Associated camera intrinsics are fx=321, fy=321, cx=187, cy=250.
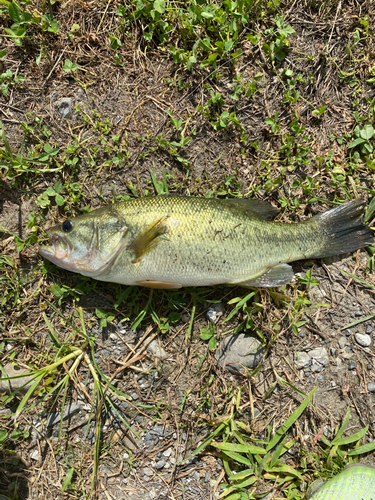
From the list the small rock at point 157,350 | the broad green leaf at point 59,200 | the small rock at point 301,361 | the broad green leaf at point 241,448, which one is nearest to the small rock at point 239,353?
the small rock at point 301,361

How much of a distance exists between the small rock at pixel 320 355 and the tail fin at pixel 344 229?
108cm

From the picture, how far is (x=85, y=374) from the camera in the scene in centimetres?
363

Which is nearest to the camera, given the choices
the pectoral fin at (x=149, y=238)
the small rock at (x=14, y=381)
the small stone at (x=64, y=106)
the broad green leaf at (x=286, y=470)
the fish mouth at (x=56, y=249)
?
the pectoral fin at (x=149, y=238)

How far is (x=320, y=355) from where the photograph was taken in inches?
144

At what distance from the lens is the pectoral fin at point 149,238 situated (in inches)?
126

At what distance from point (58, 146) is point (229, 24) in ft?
8.01

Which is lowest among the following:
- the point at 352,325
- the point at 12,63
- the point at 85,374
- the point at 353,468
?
the point at 85,374

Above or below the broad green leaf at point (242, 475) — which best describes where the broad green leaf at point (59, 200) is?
above

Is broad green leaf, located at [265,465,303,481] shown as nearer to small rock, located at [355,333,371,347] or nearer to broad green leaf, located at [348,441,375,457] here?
broad green leaf, located at [348,441,375,457]

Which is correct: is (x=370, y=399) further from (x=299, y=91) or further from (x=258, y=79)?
(x=258, y=79)

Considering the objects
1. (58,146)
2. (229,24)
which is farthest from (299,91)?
(58,146)

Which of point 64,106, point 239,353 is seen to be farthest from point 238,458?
point 64,106

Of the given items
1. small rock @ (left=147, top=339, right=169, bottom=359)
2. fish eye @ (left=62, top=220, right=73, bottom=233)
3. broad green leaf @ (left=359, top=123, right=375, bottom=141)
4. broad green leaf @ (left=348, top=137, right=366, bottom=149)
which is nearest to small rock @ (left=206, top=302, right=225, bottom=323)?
small rock @ (left=147, top=339, right=169, bottom=359)

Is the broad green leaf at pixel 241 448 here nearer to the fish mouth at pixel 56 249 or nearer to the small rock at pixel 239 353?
the small rock at pixel 239 353
